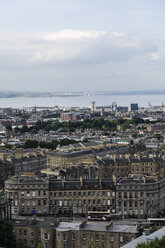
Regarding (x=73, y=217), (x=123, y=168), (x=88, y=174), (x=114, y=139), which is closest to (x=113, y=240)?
(x=73, y=217)

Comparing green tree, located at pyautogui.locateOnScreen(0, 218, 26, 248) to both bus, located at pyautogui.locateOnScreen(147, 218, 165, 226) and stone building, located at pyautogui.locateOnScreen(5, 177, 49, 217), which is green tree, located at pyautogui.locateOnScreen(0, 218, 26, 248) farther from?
stone building, located at pyautogui.locateOnScreen(5, 177, 49, 217)

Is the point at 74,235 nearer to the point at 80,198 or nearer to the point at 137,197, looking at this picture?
the point at 80,198

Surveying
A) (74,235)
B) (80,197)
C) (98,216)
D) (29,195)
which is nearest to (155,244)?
(74,235)

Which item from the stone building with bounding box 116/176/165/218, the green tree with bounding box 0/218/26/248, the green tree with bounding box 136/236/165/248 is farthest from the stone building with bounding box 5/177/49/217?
the green tree with bounding box 136/236/165/248

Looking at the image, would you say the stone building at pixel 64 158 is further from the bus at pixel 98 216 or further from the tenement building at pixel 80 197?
the bus at pixel 98 216

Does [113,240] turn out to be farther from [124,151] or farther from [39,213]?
[124,151]

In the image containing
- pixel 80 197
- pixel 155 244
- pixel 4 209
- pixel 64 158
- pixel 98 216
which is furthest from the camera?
pixel 64 158
